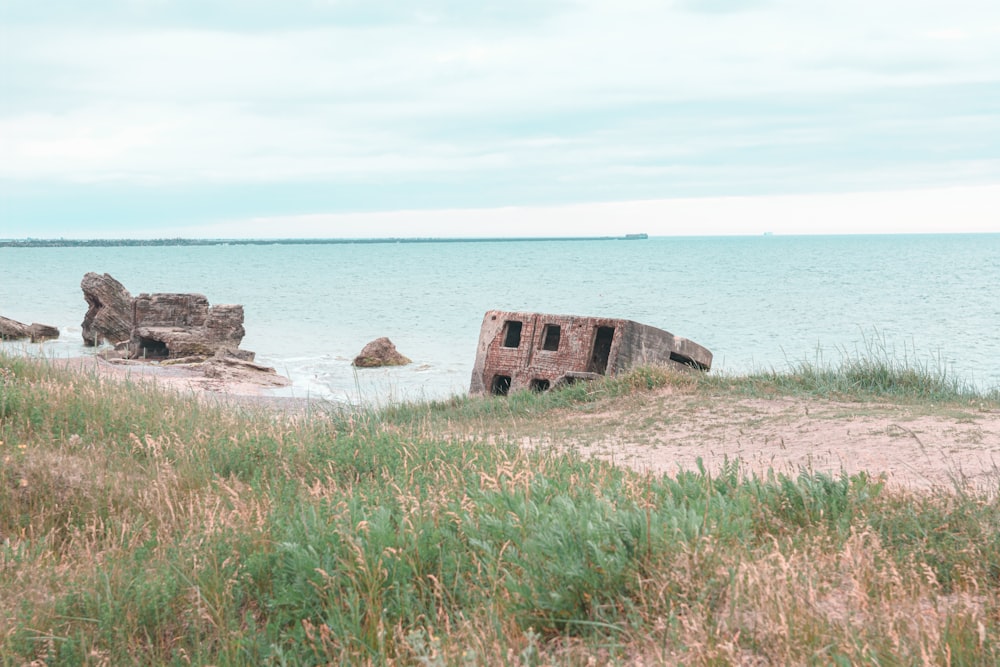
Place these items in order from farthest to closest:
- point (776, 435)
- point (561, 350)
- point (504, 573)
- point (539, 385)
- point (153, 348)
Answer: point (153, 348), point (539, 385), point (561, 350), point (776, 435), point (504, 573)

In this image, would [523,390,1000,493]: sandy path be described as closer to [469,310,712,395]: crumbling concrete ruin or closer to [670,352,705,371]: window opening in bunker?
[469,310,712,395]: crumbling concrete ruin

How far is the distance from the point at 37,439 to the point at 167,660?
435 centimetres

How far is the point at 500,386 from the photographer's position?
1398cm

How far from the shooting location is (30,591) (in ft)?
12.3

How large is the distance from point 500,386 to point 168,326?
14389 millimetres

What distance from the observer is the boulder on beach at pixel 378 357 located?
2477 centimetres

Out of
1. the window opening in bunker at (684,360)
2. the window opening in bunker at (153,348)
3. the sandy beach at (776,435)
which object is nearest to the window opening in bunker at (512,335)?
the window opening in bunker at (684,360)

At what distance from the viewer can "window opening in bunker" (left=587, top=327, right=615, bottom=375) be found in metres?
13.2

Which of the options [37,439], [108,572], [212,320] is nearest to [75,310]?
[212,320]

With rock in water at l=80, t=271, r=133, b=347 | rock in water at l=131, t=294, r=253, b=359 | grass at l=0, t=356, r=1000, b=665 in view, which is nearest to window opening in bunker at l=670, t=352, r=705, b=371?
grass at l=0, t=356, r=1000, b=665

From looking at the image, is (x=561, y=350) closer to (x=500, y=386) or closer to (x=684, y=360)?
(x=500, y=386)

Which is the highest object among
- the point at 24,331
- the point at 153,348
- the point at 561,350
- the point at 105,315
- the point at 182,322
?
the point at 561,350

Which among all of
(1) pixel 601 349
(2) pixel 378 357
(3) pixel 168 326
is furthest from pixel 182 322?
(1) pixel 601 349

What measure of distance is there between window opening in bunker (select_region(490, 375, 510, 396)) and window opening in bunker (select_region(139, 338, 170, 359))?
13.2 meters
